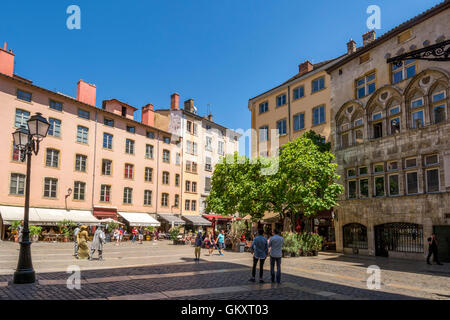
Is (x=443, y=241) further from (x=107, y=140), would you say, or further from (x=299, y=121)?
(x=107, y=140)

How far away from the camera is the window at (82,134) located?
118 ft

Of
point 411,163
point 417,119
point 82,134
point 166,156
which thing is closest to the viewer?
point 417,119

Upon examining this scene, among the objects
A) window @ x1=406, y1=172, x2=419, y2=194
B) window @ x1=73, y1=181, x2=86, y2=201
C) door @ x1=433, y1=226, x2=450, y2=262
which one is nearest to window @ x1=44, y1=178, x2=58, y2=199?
window @ x1=73, y1=181, x2=86, y2=201

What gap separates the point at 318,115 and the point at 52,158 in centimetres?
2455

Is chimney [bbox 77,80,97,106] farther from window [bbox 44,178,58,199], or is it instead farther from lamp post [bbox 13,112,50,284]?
lamp post [bbox 13,112,50,284]

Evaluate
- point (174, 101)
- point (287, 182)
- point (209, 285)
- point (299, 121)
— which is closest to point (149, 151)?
point (174, 101)

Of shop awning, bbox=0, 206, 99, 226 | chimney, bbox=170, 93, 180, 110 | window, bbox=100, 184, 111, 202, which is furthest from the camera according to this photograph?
chimney, bbox=170, 93, 180, 110

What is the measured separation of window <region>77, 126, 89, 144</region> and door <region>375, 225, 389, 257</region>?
92.9 ft

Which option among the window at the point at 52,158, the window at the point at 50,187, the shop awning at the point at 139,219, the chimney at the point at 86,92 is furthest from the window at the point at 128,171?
the window at the point at 50,187

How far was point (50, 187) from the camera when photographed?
33219 mm

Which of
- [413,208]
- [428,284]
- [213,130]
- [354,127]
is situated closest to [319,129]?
[354,127]

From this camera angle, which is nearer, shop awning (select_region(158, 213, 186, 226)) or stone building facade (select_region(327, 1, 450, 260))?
stone building facade (select_region(327, 1, 450, 260))

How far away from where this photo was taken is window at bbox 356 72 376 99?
25359 millimetres
